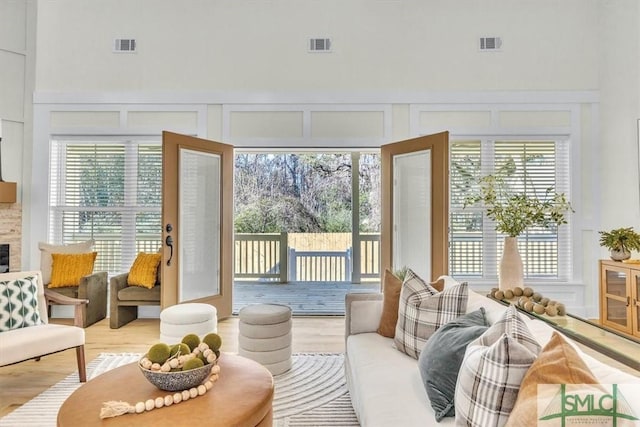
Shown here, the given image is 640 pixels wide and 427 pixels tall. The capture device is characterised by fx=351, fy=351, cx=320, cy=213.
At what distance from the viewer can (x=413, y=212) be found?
13.3 feet

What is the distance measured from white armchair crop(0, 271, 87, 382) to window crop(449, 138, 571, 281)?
3.85m

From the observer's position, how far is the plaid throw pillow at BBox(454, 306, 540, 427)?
3.41 feet

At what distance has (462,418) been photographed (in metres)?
1.20

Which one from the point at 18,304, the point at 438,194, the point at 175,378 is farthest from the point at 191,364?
the point at 438,194

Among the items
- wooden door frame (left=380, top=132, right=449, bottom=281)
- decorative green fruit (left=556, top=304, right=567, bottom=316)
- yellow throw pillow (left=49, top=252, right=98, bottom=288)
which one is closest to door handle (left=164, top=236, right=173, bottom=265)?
yellow throw pillow (left=49, top=252, right=98, bottom=288)

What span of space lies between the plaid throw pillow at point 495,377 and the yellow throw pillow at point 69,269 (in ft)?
13.7

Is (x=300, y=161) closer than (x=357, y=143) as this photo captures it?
No

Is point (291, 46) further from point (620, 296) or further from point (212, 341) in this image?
point (620, 296)

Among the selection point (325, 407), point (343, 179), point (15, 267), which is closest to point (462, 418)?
point (325, 407)

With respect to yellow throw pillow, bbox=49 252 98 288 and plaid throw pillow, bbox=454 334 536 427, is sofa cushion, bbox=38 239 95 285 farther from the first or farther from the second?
plaid throw pillow, bbox=454 334 536 427

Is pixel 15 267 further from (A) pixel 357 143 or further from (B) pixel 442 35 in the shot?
A: (B) pixel 442 35

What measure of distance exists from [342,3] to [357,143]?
5.65 ft

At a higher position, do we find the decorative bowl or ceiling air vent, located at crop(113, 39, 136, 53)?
ceiling air vent, located at crop(113, 39, 136, 53)

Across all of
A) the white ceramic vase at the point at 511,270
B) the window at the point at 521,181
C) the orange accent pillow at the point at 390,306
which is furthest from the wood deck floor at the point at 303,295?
the white ceramic vase at the point at 511,270
